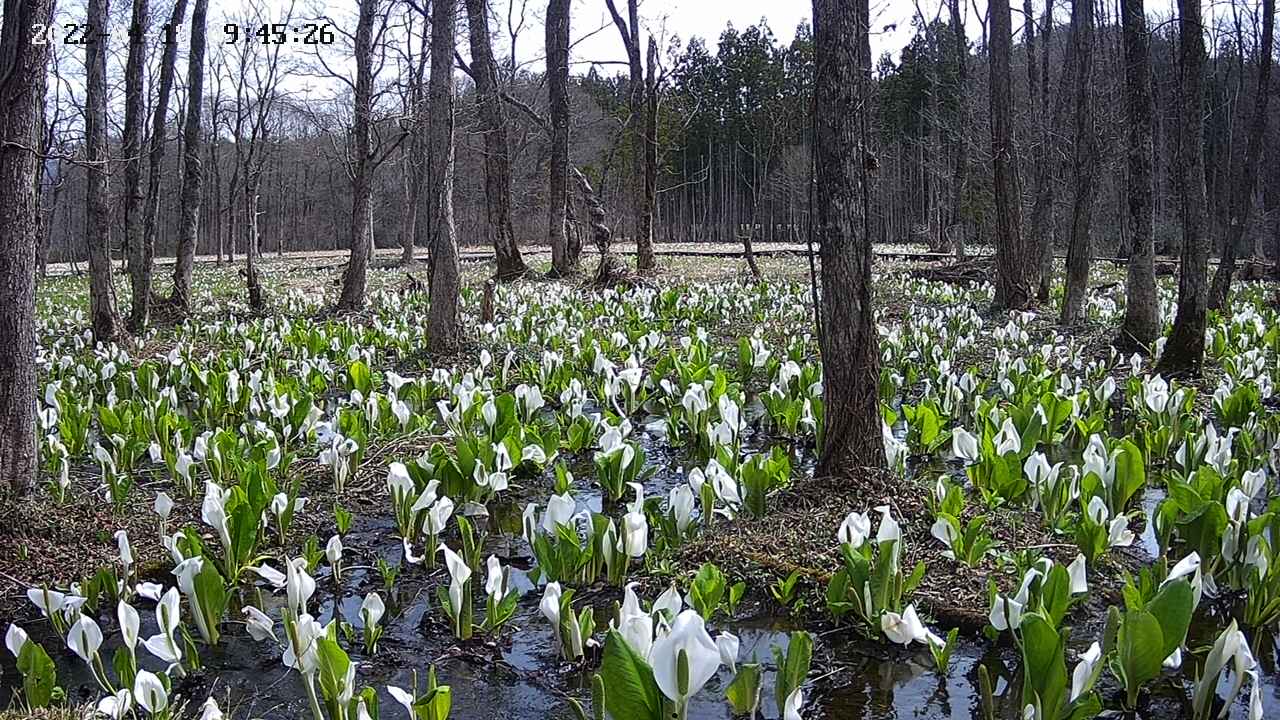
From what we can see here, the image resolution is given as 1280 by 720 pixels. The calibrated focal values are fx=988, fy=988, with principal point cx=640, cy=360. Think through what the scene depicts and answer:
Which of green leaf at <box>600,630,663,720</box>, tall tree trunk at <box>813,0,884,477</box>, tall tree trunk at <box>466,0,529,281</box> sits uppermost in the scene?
tall tree trunk at <box>466,0,529,281</box>

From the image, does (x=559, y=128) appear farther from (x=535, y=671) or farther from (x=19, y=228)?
(x=535, y=671)

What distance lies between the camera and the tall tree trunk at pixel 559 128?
18062 millimetres

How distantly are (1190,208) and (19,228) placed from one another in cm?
810

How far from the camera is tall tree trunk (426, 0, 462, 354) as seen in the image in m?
8.96

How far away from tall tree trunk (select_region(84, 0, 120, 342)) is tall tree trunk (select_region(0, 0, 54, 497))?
7.42 meters

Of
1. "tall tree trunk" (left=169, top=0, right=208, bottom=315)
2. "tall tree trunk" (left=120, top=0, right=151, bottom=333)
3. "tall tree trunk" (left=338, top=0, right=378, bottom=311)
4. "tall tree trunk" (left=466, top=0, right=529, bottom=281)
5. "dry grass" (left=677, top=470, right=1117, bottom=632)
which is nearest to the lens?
"dry grass" (left=677, top=470, right=1117, bottom=632)

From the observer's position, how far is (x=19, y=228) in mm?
4137

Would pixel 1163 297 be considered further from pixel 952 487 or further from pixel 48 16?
pixel 48 16

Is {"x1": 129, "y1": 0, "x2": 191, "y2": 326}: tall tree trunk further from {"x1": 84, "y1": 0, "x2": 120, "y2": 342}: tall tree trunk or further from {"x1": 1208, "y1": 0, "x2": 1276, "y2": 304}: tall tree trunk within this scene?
{"x1": 1208, "y1": 0, "x2": 1276, "y2": 304}: tall tree trunk

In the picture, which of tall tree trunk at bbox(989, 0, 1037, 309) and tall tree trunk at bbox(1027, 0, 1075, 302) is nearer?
tall tree trunk at bbox(989, 0, 1037, 309)

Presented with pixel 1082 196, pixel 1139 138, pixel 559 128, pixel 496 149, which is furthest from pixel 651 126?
pixel 1139 138

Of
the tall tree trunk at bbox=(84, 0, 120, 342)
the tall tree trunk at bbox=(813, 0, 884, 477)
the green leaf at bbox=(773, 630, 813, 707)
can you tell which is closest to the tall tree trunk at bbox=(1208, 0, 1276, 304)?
the tall tree trunk at bbox=(813, 0, 884, 477)

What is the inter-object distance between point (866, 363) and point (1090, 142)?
781 centimetres

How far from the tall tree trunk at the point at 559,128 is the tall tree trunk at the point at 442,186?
860 centimetres
